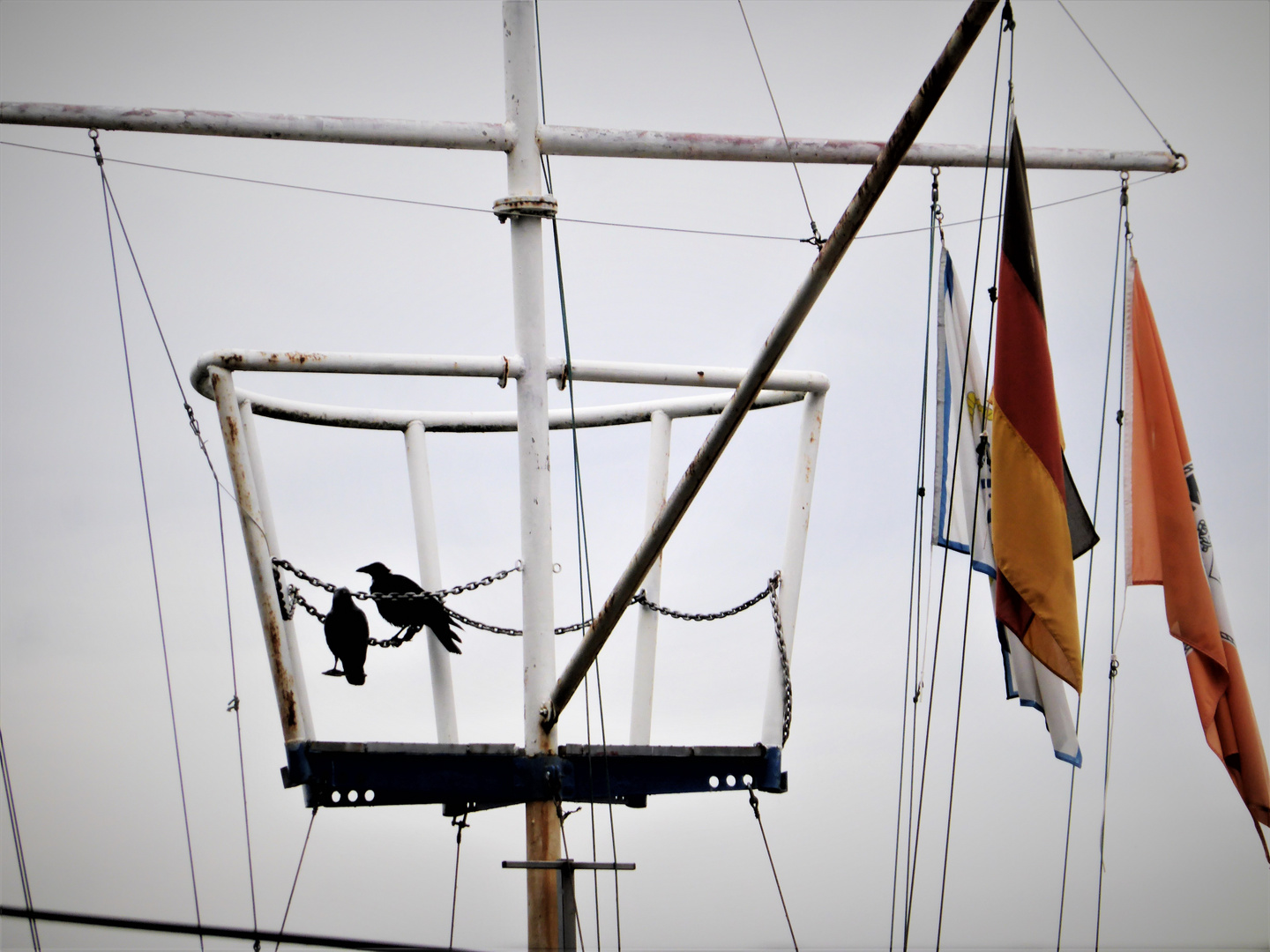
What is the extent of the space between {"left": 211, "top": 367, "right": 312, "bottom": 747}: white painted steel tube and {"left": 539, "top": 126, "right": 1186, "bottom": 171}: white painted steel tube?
2.90m

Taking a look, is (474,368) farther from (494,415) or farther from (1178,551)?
(1178,551)

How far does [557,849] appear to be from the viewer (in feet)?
27.3

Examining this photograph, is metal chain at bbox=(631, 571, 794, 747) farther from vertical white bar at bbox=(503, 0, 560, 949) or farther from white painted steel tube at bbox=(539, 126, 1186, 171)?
white painted steel tube at bbox=(539, 126, 1186, 171)

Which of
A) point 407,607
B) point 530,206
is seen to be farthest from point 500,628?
point 530,206

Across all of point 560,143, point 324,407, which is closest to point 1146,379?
point 560,143

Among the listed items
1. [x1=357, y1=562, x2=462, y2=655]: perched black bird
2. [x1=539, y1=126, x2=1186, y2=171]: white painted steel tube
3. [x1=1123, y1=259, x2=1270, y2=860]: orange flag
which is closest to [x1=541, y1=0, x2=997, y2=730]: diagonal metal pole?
[x1=357, y1=562, x2=462, y2=655]: perched black bird

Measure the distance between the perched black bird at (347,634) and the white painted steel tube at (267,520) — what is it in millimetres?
246

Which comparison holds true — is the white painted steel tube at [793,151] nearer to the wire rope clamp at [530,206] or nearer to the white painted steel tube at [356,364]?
the wire rope clamp at [530,206]

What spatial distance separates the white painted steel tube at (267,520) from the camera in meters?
8.20

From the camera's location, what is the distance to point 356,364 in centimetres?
812

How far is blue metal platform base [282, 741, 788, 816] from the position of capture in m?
8.17

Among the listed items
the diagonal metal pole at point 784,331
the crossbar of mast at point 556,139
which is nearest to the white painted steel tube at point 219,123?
the crossbar of mast at point 556,139

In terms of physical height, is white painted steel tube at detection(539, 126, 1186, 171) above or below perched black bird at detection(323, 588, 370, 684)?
above

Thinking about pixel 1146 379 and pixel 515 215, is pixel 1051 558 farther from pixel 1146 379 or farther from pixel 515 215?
pixel 515 215
